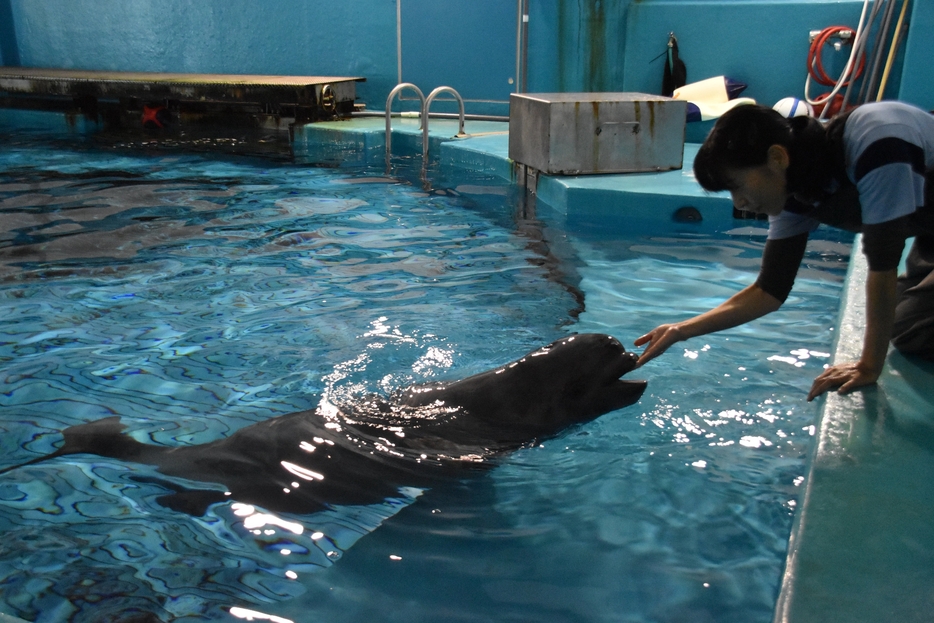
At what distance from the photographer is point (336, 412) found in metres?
3.30

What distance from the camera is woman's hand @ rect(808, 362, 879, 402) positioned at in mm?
2742

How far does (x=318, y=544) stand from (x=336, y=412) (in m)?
0.70

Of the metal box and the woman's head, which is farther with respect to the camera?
the metal box

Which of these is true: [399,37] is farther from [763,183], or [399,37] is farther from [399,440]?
[763,183]

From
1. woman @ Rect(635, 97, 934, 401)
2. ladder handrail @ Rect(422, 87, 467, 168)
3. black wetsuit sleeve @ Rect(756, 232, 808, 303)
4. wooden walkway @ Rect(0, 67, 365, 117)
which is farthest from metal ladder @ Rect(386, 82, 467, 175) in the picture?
woman @ Rect(635, 97, 934, 401)

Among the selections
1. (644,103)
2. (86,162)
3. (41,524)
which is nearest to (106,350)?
(41,524)

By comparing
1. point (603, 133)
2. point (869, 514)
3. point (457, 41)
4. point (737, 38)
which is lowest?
point (869, 514)

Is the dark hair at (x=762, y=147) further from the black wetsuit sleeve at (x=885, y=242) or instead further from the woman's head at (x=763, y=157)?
the black wetsuit sleeve at (x=885, y=242)

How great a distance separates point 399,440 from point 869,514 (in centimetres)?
159

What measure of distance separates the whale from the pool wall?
7323mm

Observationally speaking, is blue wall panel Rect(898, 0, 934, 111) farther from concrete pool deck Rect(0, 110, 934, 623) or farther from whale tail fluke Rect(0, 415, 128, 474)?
whale tail fluke Rect(0, 415, 128, 474)

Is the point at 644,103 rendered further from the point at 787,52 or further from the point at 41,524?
the point at 41,524

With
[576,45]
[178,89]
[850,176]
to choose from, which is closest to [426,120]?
[576,45]

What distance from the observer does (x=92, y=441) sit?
3.40 metres
